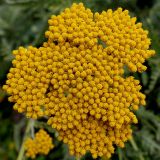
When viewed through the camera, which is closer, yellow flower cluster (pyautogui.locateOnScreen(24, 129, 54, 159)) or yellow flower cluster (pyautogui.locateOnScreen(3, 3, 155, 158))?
yellow flower cluster (pyautogui.locateOnScreen(3, 3, 155, 158))

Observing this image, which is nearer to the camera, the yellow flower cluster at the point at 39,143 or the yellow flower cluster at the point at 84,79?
the yellow flower cluster at the point at 84,79

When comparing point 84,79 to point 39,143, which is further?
point 39,143

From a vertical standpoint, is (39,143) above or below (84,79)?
below

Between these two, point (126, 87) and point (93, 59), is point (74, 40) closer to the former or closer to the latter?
point (93, 59)

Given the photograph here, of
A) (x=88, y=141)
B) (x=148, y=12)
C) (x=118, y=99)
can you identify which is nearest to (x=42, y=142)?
(x=88, y=141)
